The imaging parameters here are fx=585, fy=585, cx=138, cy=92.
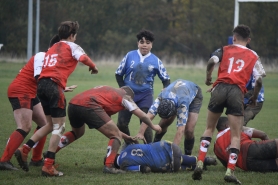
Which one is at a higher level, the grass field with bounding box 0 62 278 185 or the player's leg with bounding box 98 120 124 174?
the player's leg with bounding box 98 120 124 174

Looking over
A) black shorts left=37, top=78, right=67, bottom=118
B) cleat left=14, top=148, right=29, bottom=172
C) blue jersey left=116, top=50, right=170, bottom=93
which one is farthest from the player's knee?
blue jersey left=116, top=50, right=170, bottom=93

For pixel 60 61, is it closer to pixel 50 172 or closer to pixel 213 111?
pixel 50 172

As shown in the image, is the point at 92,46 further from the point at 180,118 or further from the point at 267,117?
the point at 180,118

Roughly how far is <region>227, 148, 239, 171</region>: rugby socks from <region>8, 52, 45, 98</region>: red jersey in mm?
2769

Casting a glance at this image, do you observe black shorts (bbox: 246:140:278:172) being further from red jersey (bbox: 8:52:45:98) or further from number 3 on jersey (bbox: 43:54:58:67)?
red jersey (bbox: 8:52:45:98)

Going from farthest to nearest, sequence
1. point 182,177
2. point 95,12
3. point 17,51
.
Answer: point 95,12
point 17,51
point 182,177

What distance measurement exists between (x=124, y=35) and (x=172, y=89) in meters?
39.3

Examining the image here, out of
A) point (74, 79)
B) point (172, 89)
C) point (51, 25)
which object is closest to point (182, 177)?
point (172, 89)

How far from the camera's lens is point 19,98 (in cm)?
789

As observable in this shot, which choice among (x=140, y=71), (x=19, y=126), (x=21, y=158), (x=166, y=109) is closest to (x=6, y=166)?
(x=21, y=158)

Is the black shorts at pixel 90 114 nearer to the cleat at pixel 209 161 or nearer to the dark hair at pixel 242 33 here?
the cleat at pixel 209 161

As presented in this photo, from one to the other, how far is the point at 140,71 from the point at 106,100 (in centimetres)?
196

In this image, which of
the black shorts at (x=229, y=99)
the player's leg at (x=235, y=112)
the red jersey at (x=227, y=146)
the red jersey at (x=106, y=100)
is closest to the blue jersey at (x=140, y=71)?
the red jersey at (x=106, y=100)

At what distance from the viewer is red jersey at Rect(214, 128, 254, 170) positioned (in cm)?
782
